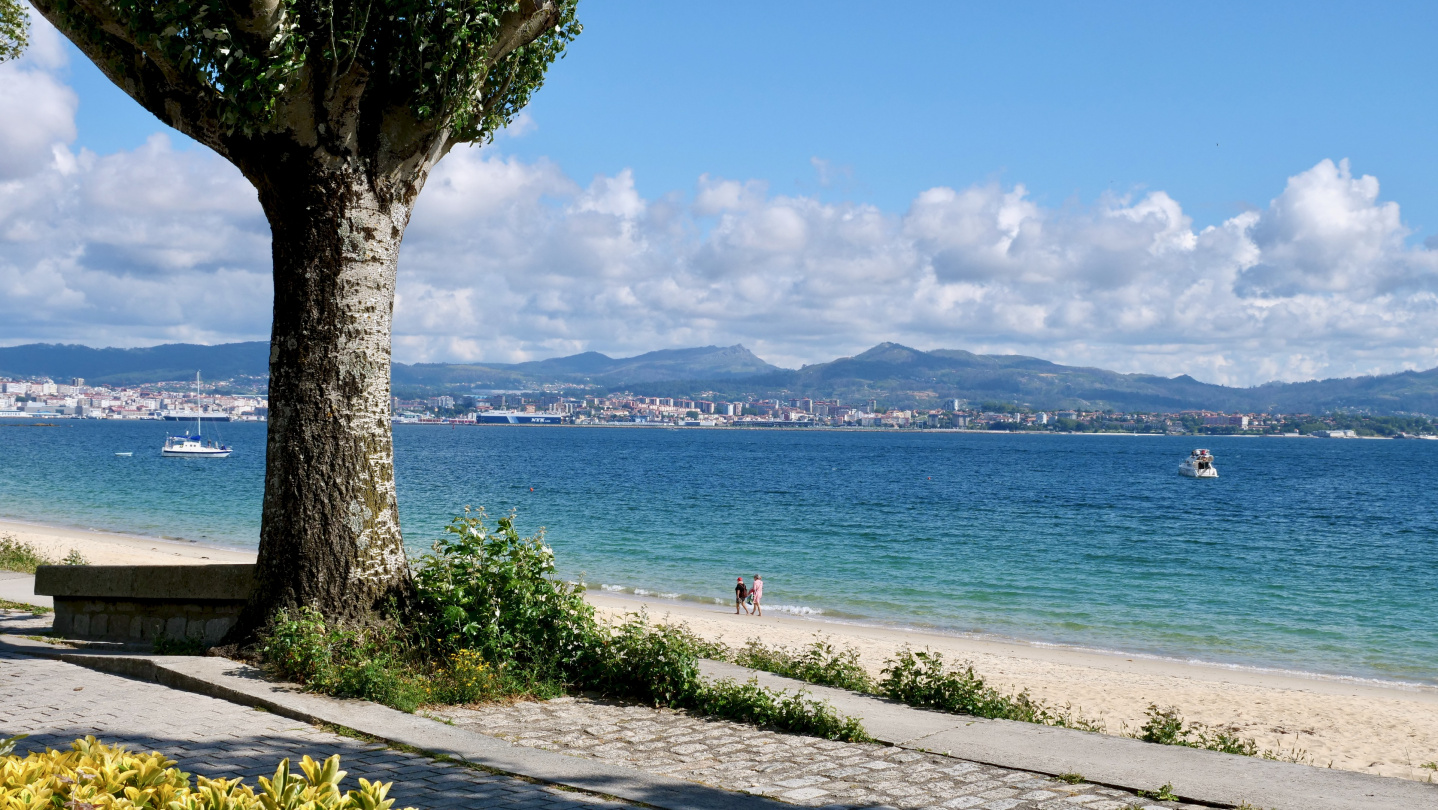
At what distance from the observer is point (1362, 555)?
36250mm

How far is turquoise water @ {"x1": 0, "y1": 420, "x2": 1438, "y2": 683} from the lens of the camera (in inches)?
893

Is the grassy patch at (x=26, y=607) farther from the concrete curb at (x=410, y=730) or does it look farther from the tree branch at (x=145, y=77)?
the tree branch at (x=145, y=77)

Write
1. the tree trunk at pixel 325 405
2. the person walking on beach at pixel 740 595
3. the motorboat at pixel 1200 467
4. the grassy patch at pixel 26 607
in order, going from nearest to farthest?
the tree trunk at pixel 325 405 → the grassy patch at pixel 26 607 → the person walking on beach at pixel 740 595 → the motorboat at pixel 1200 467

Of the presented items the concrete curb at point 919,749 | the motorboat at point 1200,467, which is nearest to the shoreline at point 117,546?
the concrete curb at point 919,749

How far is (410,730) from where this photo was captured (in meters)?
6.23

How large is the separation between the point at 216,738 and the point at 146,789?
3.10 metres

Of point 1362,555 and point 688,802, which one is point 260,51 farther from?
point 1362,555

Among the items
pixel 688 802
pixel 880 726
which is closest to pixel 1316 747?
pixel 880 726

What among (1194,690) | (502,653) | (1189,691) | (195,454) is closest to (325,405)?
(502,653)

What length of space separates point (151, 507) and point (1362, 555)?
49.1m

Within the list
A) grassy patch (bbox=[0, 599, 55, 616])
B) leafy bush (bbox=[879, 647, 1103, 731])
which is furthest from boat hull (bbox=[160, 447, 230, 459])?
leafy bush (bbox=[879, 647, 1103, 731])

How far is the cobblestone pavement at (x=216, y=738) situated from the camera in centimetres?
511

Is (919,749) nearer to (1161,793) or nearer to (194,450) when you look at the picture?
(1161,793)

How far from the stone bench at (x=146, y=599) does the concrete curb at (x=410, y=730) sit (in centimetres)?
77
